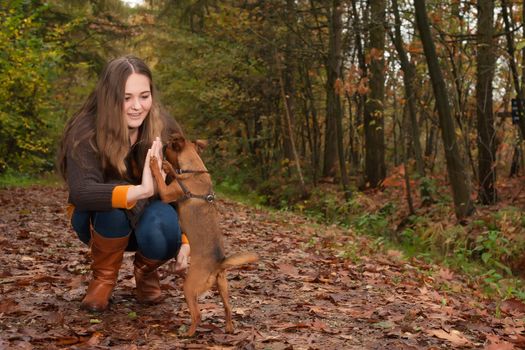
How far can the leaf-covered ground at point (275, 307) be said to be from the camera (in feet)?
10.8

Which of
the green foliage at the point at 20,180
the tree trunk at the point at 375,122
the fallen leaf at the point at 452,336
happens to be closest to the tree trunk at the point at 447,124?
the tree trunk at the point at 375,122

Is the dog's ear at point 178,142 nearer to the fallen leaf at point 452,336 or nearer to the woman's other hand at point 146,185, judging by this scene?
the woman's other hand at point 146,185

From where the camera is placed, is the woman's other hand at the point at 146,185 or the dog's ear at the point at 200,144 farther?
the dog's ear at the point at 200,144

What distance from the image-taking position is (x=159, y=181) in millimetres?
3248

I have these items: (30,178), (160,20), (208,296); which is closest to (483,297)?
(208,296)

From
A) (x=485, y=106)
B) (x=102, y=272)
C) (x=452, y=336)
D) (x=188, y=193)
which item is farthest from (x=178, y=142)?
(x=485, y=106)

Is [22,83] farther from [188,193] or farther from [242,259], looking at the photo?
[242,259]

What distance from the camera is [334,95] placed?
15227 mm

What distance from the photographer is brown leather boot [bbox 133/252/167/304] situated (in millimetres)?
3835

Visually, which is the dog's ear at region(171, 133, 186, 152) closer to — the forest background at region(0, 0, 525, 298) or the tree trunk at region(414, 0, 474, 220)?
the forest background at region(0, 0, 525, 298)

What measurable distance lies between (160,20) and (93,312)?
1831 centimetres

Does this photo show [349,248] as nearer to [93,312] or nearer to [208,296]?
[208,296]

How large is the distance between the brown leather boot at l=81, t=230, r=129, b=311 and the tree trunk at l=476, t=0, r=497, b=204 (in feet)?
29.9

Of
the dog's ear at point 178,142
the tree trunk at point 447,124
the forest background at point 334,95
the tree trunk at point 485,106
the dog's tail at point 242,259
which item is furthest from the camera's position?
the tree trunk at point 485,106
